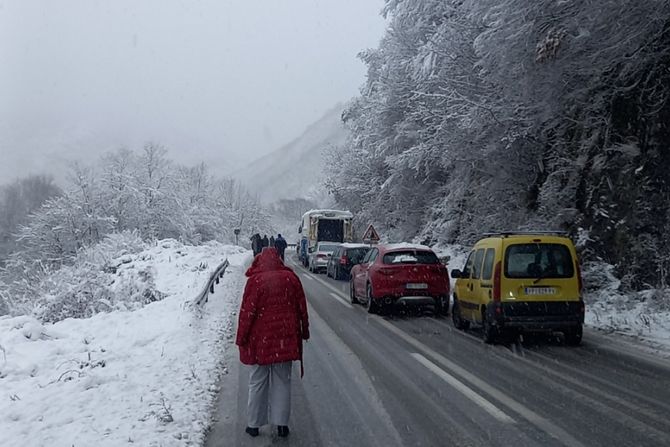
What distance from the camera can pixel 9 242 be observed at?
223 ft

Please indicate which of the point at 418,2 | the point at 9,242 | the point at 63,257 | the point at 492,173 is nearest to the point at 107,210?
the point at 63,257

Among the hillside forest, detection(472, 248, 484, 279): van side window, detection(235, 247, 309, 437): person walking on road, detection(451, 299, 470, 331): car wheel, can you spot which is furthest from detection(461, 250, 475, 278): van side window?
detection(235, 247, 309, 437): person walking on road

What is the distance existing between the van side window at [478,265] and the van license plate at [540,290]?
1.07 metres

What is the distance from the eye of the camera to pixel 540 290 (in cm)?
997

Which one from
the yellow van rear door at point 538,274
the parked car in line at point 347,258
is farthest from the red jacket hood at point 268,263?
the parked car in line at point 347,258

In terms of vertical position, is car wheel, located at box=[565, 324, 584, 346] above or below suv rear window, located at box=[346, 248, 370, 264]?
below

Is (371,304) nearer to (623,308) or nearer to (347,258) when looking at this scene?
(623,308)

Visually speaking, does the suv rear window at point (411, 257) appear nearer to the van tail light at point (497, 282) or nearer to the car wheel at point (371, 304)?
the car wheel at point (371, 304)

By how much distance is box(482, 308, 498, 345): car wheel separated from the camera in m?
10.1

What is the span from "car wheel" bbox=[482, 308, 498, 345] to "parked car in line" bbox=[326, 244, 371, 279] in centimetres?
1385

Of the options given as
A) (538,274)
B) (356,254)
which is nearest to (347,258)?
(356,254)

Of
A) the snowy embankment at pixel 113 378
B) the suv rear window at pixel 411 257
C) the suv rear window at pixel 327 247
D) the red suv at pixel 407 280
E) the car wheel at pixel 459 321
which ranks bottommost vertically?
the snowy embankment at pixel 113 378

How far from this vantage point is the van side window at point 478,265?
10.9m

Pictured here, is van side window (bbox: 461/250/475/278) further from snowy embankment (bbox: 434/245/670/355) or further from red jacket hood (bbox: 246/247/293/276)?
red jacket hood (bbox: 246/247/293/276)
